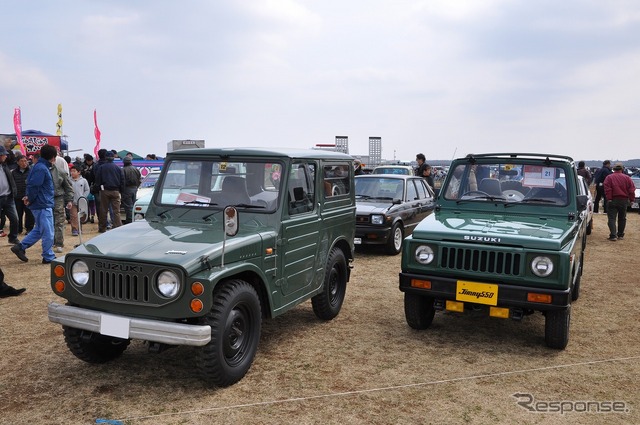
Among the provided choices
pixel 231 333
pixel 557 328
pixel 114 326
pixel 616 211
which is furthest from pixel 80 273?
pixel 616 211

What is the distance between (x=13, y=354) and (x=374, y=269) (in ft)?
18.7

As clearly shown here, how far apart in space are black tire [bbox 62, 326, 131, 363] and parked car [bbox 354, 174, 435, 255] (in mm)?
5688

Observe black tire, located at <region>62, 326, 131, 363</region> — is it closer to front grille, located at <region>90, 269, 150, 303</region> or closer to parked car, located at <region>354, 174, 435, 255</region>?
front grille, located at <region>90, 269, 150, 303</region>

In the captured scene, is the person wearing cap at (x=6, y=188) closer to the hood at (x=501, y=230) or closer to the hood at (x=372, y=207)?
the hood at (x=372, y=207)

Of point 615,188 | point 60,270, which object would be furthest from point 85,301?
point 615,188

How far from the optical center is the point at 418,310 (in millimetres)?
5527

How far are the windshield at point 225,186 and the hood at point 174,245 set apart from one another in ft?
1.21

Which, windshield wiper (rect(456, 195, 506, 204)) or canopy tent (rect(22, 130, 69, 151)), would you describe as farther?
canopy tent (rect(22, 130, 69, 151))

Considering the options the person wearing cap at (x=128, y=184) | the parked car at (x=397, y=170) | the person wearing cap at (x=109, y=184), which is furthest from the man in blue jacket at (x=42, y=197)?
the parked car at (x=397, y=170)

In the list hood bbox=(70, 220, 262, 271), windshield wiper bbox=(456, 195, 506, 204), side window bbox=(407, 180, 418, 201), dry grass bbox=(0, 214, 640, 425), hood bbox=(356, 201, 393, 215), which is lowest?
dry grass bbox=(0, 214, 640, 425)

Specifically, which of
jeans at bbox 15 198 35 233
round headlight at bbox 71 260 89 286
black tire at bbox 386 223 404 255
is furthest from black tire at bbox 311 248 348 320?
jeans at bbox 15 198 35 233

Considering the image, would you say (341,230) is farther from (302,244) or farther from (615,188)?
(615,188)

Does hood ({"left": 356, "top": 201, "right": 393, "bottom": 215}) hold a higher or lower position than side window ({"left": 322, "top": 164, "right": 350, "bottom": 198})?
lower

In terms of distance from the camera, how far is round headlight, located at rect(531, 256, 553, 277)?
15.4 feet
